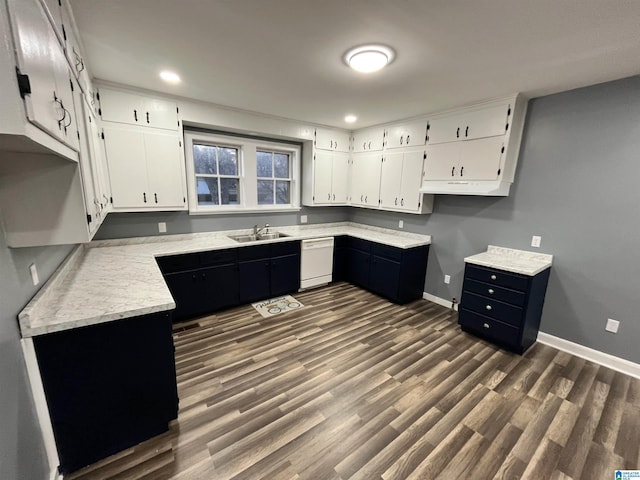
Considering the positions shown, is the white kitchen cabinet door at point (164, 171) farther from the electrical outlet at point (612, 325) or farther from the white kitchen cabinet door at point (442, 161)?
the electrical outlet at point (612, 325)

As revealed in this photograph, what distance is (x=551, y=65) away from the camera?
2074 mm

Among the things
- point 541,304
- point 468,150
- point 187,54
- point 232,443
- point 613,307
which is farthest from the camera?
point 468,150

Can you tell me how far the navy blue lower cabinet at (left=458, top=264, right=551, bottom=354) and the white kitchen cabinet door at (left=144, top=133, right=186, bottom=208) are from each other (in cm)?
353

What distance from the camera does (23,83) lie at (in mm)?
758

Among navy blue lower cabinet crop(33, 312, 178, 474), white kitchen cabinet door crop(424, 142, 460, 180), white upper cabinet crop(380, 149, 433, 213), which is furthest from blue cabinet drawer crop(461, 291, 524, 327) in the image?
navy blue lower cabinet crop(33, 312, 178, 474)

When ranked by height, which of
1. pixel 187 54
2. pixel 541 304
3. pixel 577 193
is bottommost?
pixel 541 304

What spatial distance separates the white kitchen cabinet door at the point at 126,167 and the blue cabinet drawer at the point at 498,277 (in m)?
3.77

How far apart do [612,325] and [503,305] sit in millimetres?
933

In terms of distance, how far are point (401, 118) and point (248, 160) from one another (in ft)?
7.57

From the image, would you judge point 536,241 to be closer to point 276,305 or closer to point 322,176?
point 322,176

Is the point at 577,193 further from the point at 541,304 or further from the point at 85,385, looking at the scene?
the point at 85,385

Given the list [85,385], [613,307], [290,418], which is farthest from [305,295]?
[613,307]

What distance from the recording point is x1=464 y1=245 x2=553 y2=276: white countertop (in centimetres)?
265

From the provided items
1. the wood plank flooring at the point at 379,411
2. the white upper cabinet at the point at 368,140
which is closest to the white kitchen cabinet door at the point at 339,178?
the white upper cabinet at the point at 368,140
